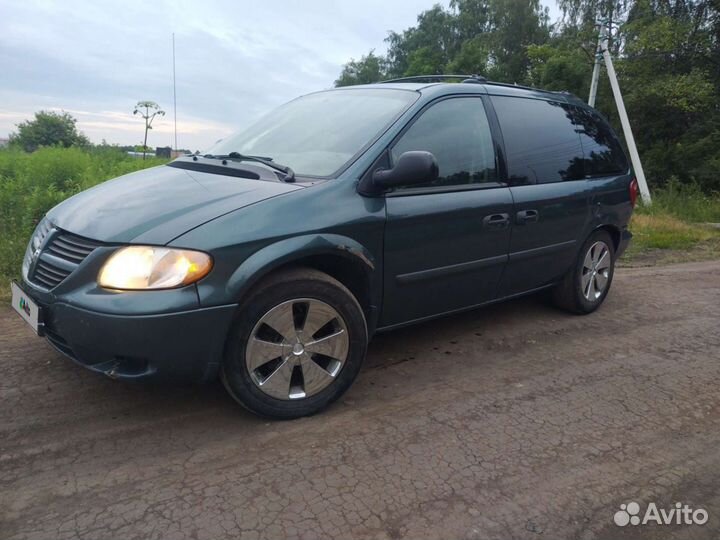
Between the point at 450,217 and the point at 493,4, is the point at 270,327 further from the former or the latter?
the point at 493,4

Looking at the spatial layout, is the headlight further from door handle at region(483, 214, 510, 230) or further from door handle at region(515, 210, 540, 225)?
door handle at region(515, 210, 540, 225)

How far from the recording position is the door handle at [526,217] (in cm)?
381

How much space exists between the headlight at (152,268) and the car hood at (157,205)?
58 mm

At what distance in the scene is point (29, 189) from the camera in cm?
903

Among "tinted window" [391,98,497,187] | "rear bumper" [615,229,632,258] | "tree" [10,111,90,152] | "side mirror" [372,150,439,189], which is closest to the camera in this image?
"side mirror" [372,150,439,189]

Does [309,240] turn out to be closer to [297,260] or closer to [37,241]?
[297,260]

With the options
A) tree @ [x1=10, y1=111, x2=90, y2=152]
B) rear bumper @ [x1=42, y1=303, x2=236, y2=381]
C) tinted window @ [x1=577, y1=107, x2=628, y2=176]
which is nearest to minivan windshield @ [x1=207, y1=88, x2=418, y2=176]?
rear bumper @ [x1=42, y1=303, x2=236, y2=381]

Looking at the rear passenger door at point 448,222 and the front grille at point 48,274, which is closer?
the front grille at point 48,274

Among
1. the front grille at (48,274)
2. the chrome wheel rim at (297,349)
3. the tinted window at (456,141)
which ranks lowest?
the chrome wheel rim at (297,349)

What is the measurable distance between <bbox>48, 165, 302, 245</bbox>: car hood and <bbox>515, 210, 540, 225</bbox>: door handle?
5.42 feet

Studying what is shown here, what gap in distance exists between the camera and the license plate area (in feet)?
8.70

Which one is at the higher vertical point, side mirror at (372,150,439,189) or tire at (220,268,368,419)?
side mirror at (372,150,439,189)

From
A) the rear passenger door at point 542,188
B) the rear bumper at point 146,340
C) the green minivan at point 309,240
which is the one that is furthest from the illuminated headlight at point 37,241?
the rear passenger door at point 542,188

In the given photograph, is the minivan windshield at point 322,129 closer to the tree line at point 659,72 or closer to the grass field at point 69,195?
the grass field at point 69,195
